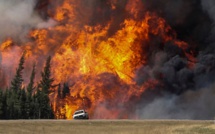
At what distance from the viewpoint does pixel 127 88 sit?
132 m

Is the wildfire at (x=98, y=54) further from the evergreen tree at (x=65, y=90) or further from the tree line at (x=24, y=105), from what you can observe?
the tree line at (x=24, y=105)

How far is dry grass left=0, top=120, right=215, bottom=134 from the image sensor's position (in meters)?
57.0

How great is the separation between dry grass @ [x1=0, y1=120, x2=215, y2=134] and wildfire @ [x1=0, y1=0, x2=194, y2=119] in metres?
58.8

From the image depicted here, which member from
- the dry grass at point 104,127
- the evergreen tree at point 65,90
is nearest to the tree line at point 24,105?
the evergreen tree at point 65,90

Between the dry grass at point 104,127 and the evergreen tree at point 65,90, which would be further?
the evergreen tree at point 65,90

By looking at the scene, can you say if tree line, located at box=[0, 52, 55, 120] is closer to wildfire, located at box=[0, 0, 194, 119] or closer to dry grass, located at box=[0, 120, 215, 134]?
wildfire, located at box=[0, 0, 194, 119]

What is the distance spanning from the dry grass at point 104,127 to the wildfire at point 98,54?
58786 millimetres

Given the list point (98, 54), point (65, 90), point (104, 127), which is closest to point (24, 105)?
point (65, 90)

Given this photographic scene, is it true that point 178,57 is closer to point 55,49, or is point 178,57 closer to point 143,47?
point 143,47

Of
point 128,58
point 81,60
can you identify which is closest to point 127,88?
point 128,58

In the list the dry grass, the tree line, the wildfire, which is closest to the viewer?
the dry grass

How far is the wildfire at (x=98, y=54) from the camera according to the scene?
129 metres

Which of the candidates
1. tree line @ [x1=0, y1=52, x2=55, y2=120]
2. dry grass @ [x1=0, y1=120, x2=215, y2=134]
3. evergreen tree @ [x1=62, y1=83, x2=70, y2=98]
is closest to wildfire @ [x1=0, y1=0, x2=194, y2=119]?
evergreen tree @ [x1=62, y1=83, x2=70, y2=98]

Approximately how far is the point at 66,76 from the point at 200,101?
50.3m
